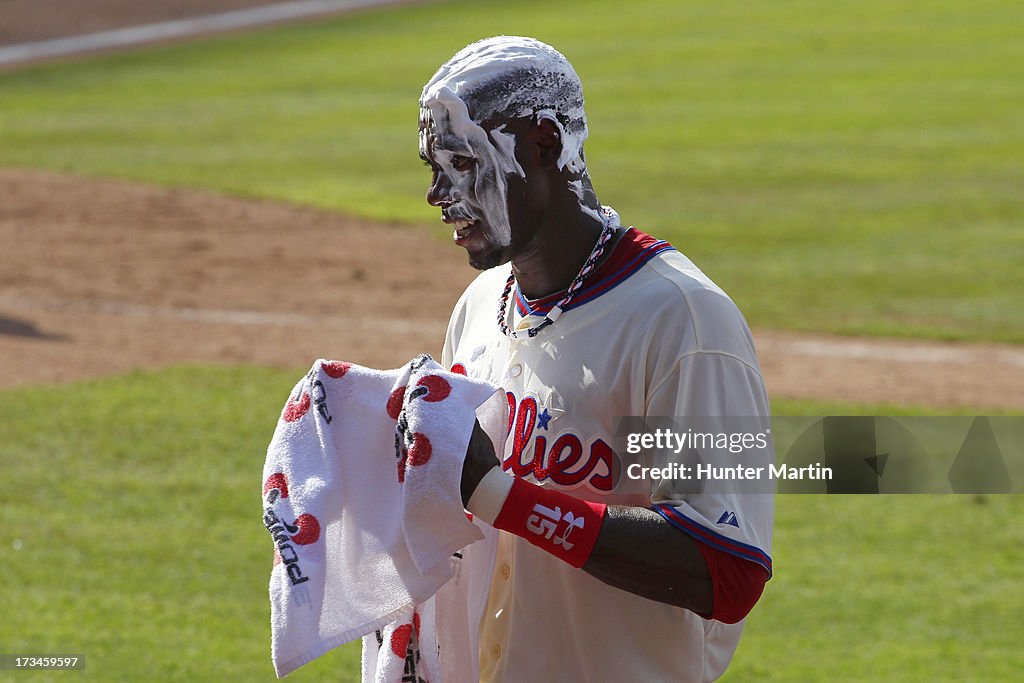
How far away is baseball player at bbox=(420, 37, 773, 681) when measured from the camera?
2.37 metres

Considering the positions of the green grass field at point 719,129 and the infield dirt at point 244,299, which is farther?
the green grass field at point 719,129

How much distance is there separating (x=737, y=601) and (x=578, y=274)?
2.24 ft

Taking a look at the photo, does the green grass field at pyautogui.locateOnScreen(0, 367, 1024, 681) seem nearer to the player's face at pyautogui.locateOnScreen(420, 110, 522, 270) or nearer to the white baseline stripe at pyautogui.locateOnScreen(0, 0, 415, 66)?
the player's face at pyautogui.locateOnScreen(420, 110, 522, 270)

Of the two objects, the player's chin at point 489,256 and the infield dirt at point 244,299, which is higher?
the player's chin at point 489,256

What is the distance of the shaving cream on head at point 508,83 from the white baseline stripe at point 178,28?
2188cm

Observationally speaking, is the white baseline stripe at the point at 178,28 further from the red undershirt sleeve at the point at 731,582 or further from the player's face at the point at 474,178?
the red undershirt sleeve at the point at 731,582

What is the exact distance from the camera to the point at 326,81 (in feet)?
67.3

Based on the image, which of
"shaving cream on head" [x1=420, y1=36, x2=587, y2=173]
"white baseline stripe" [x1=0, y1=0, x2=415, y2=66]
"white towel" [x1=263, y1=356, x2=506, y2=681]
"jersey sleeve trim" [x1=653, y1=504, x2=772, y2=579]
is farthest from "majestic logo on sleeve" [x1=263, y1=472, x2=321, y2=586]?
"white baseline stripe" [x1=0, y1=0, x2=415, y2=66]

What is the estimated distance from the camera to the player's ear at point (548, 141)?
2.61 m

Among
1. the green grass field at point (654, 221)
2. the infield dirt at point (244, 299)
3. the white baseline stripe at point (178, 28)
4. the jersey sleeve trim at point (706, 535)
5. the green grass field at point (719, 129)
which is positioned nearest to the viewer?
the jersey sleeve trim at point (706, 535)

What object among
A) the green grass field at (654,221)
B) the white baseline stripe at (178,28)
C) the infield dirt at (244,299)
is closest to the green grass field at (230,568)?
the green grass field at (654,221)

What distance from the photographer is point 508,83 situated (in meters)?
2.57

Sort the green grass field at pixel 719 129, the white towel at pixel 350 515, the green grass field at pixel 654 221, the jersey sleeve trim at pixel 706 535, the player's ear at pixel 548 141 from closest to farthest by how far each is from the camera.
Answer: the jersey sleeve trim at pixel 706 535, the white towel at pixel 350 515, the player's ear at pixel 548 141, the green grass field at pixel 654 221, the green grass field at pixel 719 129

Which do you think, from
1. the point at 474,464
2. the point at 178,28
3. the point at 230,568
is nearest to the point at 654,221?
the point at 230,568
